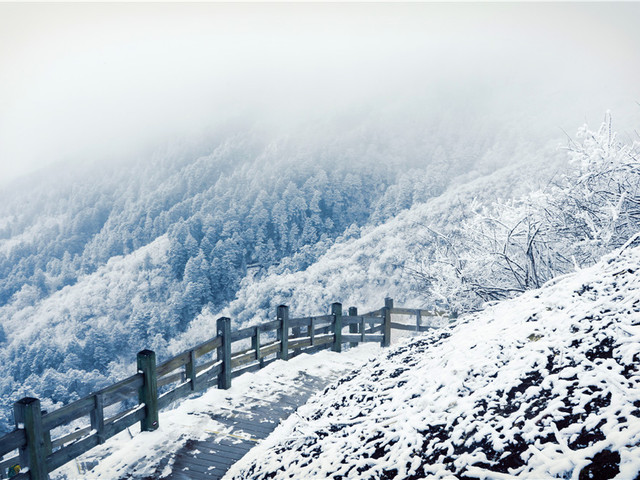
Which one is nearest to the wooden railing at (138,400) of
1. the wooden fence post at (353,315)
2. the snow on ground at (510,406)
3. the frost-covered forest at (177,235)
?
the wooden fence post at (353,315)

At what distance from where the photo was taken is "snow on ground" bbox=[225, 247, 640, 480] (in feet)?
7.23

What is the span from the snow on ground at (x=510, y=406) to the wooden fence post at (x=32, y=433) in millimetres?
1985

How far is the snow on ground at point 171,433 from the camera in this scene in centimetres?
489

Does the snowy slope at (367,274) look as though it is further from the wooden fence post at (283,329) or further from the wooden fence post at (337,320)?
the wooden fence post at (283,329)

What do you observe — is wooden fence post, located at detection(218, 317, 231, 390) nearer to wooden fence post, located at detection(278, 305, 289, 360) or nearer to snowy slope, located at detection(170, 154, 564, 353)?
wooden fence post, located at detection(278, 305, 289, 360)

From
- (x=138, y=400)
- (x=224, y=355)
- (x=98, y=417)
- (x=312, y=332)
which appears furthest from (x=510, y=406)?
(x=312, y=332)

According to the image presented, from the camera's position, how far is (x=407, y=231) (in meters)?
58.2

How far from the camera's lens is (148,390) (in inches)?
223

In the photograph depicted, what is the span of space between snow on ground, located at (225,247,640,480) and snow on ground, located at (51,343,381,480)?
1.39 meters

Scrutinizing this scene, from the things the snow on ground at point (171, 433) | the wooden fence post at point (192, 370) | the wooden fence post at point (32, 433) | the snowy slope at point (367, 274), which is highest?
the wooden fence post at point (32, 433)

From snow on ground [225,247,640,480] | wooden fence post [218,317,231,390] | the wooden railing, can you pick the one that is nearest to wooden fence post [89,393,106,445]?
the wooden railing

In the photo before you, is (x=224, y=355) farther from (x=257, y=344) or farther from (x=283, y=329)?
(x=283, y=329)

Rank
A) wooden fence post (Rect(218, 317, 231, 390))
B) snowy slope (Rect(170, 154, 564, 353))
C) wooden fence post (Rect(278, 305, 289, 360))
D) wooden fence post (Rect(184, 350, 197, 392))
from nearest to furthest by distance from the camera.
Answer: wooden fence post (Rect(184, 350, 197, 392)), wooden fence post (Rect(218, 317, 231, 390)), wooden fence post (Rect(278, 305, 289, 360)), snowy slope (Rect(170, 154, 564, 353))

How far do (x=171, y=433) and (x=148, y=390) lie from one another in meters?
0.69
